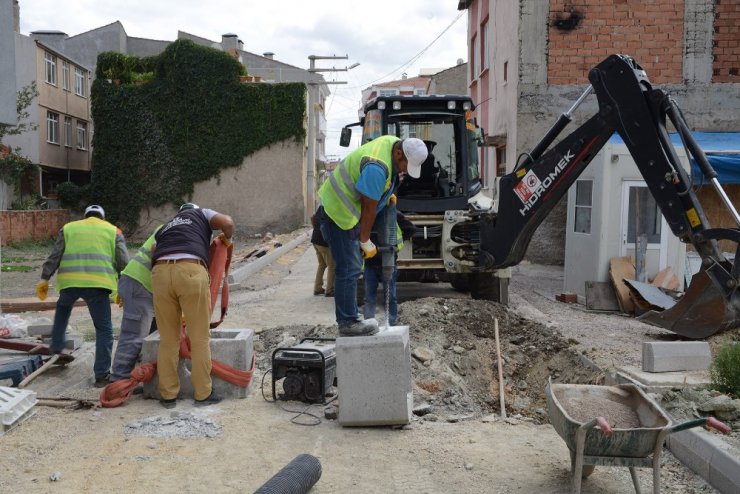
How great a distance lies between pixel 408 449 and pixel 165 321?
85.8 inches

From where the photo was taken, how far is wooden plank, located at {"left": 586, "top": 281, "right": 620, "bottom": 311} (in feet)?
37.0

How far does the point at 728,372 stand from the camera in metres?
5.56

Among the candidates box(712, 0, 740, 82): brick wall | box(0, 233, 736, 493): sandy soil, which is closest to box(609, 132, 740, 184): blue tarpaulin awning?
box(712, 0, 740, 82): brick wall

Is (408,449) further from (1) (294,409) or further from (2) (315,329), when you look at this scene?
(2) (315,329)

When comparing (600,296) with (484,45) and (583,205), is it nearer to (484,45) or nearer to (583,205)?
(583,205)

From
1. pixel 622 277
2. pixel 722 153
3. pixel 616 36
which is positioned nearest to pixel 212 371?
pixel 622 277

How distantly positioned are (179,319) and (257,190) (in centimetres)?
2361

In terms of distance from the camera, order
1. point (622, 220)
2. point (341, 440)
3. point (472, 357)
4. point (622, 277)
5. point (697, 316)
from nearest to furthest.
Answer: point (341, 440)
point (472, 357)
point (697, 316)
point (622, 277)
point (622, 220)

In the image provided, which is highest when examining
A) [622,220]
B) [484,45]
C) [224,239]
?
[484,45]

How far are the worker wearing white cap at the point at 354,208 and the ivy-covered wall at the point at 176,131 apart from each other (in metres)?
23.6

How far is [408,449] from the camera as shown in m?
5.02

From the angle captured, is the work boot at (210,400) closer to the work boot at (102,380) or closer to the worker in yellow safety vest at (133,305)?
the worker in yellow safety vest at (133,305)

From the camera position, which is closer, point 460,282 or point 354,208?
point 354,208

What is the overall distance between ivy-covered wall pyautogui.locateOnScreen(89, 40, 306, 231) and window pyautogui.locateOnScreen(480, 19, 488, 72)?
353 inches
